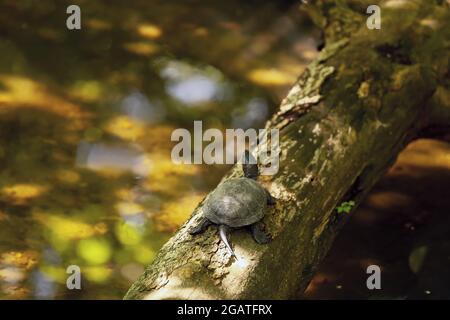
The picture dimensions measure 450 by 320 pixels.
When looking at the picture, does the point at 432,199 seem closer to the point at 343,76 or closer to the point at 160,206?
the point at 343,76

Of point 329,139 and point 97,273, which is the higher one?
point 329,139

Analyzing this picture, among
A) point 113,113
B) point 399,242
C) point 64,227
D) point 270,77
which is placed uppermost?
point 270,77

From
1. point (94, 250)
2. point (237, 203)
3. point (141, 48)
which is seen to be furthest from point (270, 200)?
point (141, 48)

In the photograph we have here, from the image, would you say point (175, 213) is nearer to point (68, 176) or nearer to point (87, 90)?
point (68, 176)

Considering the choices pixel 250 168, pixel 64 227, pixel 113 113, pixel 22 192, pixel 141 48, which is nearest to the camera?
pixel 250 168
